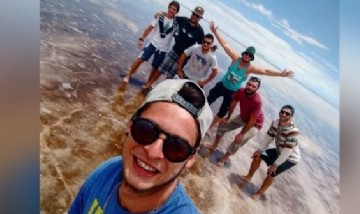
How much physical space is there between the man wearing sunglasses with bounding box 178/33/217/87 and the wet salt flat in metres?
0.08

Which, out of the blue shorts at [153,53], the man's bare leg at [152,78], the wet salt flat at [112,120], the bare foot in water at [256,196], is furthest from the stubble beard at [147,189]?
the bare foot in water at [256,196]

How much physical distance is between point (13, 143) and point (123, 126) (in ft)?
2.36

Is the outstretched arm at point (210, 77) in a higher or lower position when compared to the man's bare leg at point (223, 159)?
higher

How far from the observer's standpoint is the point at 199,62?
99.2 inches

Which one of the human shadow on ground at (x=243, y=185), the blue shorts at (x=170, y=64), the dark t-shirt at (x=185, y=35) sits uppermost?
the dark t-shirt at (x=185, y=35)

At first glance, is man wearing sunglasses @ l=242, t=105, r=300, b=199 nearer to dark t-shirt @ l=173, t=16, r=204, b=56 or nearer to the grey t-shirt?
the grey t-shirt

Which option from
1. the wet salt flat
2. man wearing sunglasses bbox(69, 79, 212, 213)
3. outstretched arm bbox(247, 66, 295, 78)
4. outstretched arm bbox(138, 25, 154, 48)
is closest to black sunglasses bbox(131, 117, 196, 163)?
man wearing sunglasses bbox(69, 79, 212, 213)

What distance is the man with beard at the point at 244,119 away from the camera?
103 inches

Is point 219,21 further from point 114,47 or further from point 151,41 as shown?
point 114,47

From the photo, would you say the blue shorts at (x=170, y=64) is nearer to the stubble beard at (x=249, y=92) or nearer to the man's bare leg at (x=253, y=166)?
the stubble beard at (x=249, y=92)

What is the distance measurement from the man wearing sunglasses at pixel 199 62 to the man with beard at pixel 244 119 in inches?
9.4

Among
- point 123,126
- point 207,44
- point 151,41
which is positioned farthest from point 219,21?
point 123,126

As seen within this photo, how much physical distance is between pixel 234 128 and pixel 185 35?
2.15 feet

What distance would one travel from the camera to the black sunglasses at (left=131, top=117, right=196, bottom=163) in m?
1.49
